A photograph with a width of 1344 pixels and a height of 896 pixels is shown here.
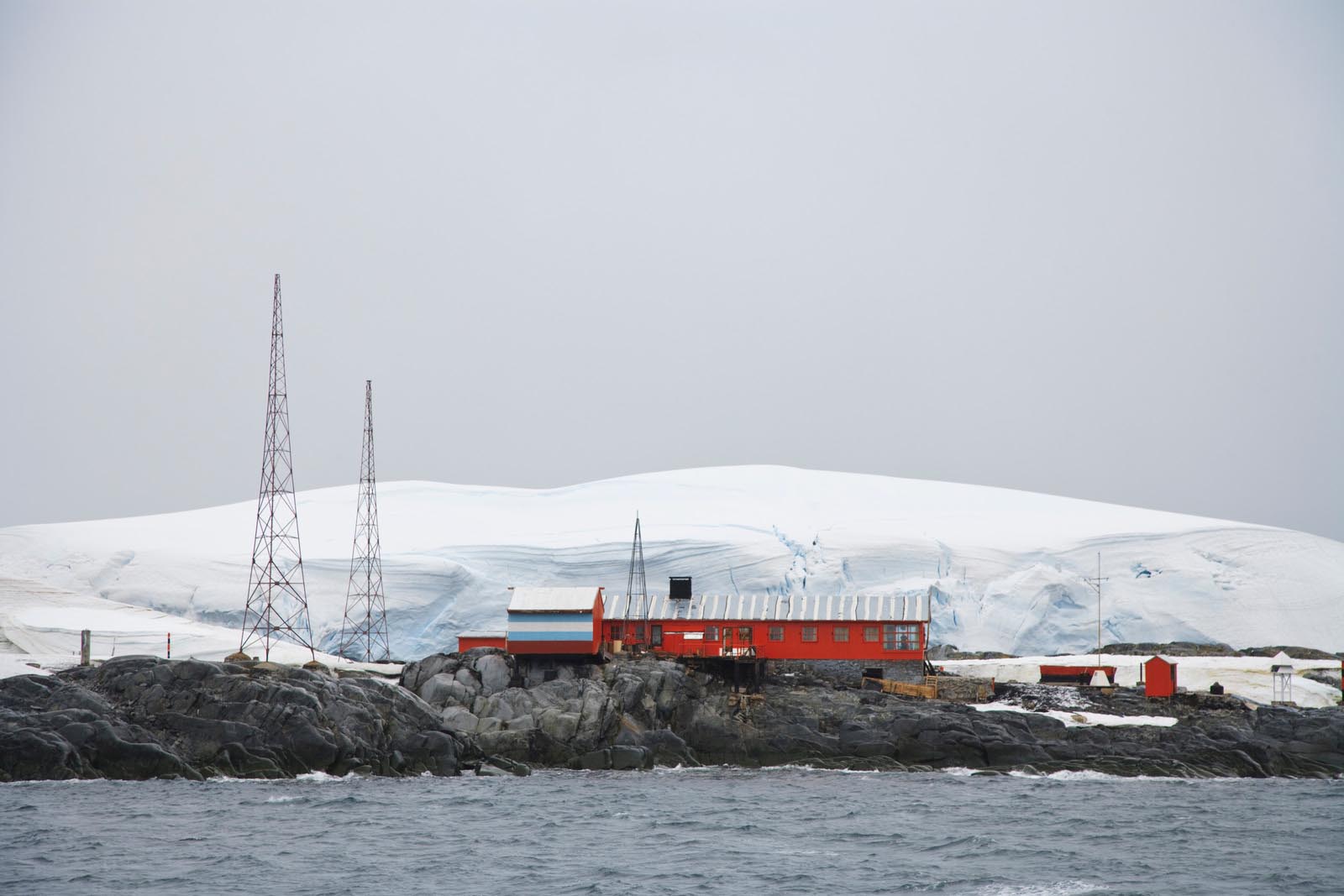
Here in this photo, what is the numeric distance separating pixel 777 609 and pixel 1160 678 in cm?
1273

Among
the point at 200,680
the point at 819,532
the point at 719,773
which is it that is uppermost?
the point at 819,532

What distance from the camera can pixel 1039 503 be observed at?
287ft

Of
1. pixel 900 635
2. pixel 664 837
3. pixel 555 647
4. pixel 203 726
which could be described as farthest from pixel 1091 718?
pixel 203 726

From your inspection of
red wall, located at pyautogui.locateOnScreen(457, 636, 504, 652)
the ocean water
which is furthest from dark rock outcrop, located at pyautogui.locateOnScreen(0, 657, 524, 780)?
red wall, located at pyautogui.locateOnScreen(457, 636, 504, 652)

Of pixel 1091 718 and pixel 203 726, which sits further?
pixel 1091 718

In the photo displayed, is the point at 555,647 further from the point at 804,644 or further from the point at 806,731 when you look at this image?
the point at 804,644

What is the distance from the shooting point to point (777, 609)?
49.0 m

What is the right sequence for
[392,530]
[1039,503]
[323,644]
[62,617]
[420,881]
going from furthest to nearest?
[1039,503] → [392,530] → [323,644] → [62,617] → [420,881]

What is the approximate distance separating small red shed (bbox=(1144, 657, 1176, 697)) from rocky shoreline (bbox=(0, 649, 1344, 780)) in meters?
0.68

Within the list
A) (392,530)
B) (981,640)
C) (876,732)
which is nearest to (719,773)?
(876,732)

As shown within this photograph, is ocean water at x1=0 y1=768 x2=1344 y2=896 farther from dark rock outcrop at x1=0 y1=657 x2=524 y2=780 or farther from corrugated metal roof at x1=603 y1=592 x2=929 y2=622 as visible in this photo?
corrugated metal roof at x1=603 y1=592 x2=929 y2=622

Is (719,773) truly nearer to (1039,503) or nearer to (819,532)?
(819,532)

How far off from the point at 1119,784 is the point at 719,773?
10.3m

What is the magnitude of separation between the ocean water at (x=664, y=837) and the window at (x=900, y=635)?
38.9 feet
